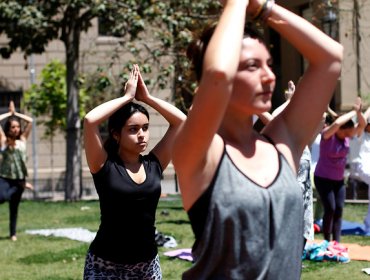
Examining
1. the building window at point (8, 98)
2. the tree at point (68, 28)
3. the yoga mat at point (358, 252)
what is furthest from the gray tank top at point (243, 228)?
the building window at point (8, 98)

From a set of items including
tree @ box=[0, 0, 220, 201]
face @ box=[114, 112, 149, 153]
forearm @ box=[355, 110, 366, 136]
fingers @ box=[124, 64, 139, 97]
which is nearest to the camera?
fingers @ box=[124, 64, 139, 97]

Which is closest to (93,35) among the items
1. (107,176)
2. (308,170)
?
(308,170)

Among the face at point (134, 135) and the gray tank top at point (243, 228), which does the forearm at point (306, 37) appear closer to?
the gray tank top at point (243, 228)

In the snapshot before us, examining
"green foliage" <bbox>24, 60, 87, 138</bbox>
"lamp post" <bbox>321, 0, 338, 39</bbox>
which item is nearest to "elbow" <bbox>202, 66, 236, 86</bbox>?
"lamp post" <bbox>321, 0, 338, 39</bbox>

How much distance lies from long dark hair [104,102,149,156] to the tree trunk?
15304 millimetres

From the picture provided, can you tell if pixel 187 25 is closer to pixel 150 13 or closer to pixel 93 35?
pixel 150 13

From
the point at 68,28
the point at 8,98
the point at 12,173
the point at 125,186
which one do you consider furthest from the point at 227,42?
the point at 8,98

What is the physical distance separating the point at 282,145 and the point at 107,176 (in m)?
2.25

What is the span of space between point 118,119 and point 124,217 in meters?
0.66

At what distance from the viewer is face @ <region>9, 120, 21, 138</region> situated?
38.6 feet

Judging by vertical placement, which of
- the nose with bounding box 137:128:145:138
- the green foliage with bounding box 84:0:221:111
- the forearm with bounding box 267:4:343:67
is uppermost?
the green foliage with bounding box 84:0:221:111

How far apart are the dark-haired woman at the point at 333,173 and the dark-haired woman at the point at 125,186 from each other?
5.08 m

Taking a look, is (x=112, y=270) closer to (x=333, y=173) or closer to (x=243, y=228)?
(x=243, y=228)

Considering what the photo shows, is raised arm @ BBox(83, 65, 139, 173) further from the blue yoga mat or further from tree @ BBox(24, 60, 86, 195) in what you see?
tree @ BBox(24, 60, 86, 195)
